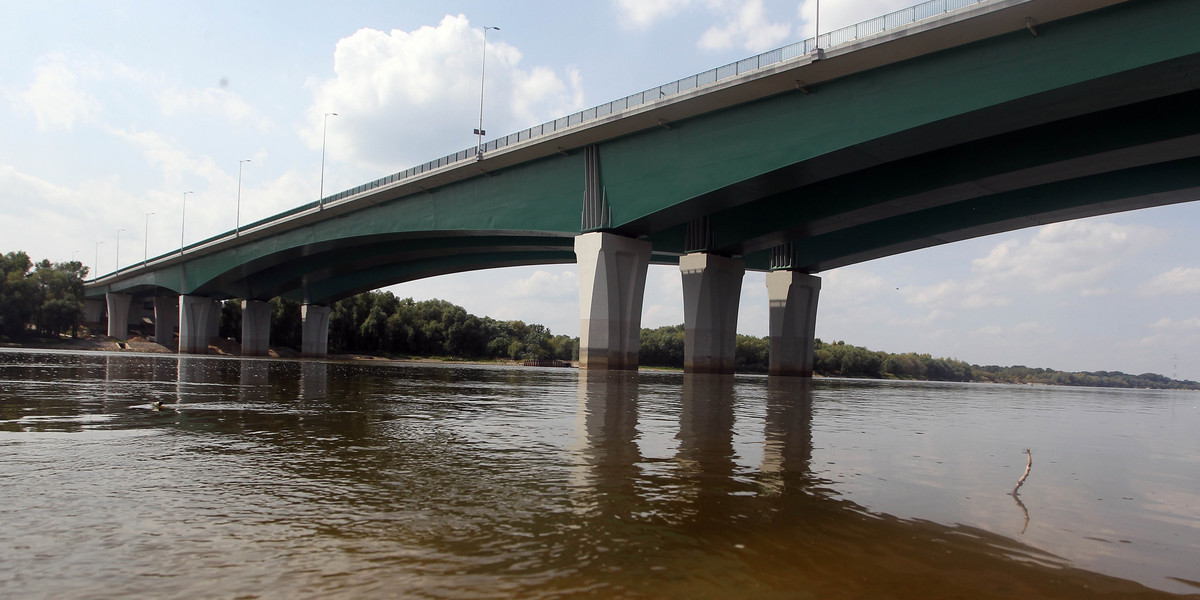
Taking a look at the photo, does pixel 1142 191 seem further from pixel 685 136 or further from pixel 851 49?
pixel 685 136

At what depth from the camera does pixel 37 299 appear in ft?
397

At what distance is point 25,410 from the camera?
1281 centimetres

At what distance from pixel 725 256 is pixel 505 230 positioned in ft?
57.3

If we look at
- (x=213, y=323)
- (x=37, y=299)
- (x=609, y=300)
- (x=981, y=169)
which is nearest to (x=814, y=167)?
(x=981, y=169)

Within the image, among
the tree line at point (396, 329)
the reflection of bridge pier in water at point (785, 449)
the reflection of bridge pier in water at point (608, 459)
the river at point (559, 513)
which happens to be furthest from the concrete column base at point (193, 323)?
the reflection of bridge pier in water at point (785, 449)

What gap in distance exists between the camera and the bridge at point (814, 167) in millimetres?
29578

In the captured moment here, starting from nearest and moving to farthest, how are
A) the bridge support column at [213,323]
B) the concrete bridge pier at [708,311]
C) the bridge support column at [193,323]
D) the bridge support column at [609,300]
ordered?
the bridge support column at [609,300] < the concrete bridge pier at [708,311] < the bridge support column at [193,323] < the bridge support column at [213,323]

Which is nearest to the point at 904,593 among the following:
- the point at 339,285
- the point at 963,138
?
the point at 963,138

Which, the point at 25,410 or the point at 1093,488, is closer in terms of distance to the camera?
the point at 1093,488

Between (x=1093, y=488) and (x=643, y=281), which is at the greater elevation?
(x=643, y=281)

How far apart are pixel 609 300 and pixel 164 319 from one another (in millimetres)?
99001

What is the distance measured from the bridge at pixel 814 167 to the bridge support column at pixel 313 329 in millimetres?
32671

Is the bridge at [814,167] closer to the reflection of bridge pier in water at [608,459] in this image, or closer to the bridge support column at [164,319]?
the reflection of bridge pier in water at [608,459]

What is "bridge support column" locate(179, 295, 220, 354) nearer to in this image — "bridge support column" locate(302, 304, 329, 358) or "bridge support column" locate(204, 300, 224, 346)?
"bridge support column" locate(204, 300, 224, 346)
